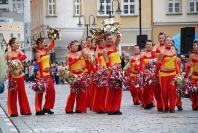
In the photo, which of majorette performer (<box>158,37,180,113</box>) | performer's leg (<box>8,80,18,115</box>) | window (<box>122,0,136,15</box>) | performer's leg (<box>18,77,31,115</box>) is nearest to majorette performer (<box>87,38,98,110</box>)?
majorette performer (<box>158,37,180,113</box>)

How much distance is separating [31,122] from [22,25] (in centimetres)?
5667

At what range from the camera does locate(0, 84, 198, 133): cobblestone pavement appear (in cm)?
1455

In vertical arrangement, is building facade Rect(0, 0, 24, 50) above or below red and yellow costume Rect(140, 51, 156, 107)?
above

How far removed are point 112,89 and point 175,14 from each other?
39872 mm

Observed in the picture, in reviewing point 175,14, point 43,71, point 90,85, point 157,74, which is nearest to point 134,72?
point 90,85

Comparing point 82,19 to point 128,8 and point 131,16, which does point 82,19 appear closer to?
point 128,8

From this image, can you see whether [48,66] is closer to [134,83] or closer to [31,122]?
[31,122]

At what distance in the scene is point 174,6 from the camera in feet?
189

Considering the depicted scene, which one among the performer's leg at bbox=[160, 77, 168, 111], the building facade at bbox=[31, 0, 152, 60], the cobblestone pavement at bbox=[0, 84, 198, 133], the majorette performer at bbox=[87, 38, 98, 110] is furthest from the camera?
the building facade at bbox=[31, 0, 152, 60]

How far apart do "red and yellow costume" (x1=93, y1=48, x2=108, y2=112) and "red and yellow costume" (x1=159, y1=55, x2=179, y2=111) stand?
1534 millimetres

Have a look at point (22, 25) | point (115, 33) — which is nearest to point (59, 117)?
point (115, 33)

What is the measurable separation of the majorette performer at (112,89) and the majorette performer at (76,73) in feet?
3.21

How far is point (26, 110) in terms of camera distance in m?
18.8

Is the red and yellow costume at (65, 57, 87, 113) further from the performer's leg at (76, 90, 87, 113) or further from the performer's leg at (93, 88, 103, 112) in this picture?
the performer's leg at (93, 88, 103, 112)
